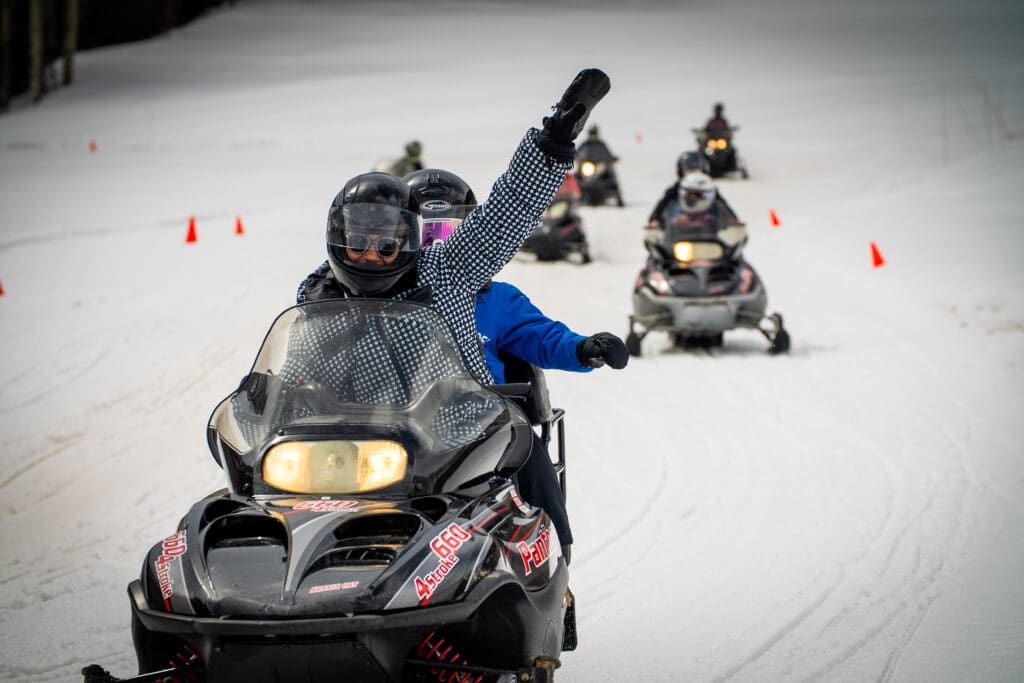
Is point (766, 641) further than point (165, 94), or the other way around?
point (165, 94)

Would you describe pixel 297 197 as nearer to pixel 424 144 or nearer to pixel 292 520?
pixel 424 144

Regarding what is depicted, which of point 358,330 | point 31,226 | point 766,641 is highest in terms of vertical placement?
point 358,330

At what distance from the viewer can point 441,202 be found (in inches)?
202

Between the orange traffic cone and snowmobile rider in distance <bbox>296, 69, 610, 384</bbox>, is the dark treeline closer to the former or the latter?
the orange traffic cone

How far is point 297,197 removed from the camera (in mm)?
25844

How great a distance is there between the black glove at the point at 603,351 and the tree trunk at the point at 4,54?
1830 inches

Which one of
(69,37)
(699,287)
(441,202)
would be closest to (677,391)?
→ (699,287)

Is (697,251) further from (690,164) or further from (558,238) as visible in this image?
(558,238)

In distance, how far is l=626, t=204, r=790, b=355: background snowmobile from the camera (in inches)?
471

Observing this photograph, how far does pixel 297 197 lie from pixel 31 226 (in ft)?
20.0

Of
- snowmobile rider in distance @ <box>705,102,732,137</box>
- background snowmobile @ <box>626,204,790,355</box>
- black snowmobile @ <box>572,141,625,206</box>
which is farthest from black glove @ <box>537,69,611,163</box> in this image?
snowmobile rider in distance @ <box>705,102,732,137</box>

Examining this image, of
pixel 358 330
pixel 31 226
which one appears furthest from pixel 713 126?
pixel 358 330

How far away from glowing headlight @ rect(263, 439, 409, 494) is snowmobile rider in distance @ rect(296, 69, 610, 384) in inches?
16.5

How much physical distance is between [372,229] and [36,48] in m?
48.1
